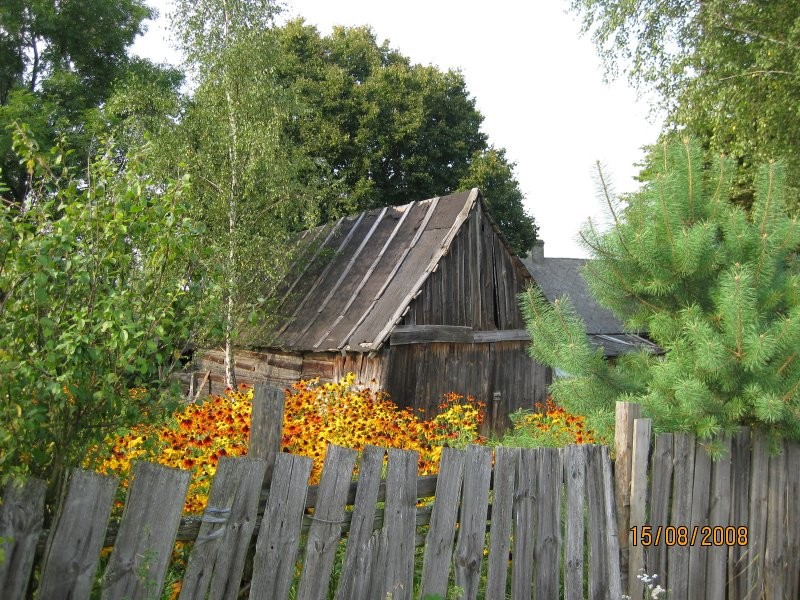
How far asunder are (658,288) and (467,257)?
831 centimetres

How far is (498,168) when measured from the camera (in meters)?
25.9

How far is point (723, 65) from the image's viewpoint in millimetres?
13727

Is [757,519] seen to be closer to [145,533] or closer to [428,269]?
[145,533]

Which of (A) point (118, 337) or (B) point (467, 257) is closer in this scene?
(A) point (118, 337)

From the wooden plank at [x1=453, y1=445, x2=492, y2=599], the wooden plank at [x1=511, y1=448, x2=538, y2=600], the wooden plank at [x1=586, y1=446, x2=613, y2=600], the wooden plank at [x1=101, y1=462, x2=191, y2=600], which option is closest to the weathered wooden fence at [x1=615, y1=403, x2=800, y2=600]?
the wooden plank at [x1=586, y1=446, x2=613, y2=600]

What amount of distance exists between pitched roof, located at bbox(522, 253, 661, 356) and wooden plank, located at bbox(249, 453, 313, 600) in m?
20.8

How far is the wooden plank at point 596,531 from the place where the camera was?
432cm

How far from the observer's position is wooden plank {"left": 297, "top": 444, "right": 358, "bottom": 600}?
11.4 ft

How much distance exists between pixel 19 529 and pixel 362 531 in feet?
4.84

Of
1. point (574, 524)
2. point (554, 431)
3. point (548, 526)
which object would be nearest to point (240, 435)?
point (548, 526)

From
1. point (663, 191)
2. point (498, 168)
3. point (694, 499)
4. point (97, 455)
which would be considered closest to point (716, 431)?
point (694, 499)

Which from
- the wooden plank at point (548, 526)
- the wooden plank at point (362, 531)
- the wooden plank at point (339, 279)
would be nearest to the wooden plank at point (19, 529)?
the wooden plank at point (362, 531)

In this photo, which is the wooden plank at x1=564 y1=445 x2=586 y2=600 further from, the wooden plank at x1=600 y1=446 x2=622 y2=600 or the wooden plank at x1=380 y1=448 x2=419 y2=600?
the wooden plank at x1=380 y1=448 x2=419 y2=600

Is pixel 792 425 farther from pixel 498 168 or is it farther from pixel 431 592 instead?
pixel 498 168
